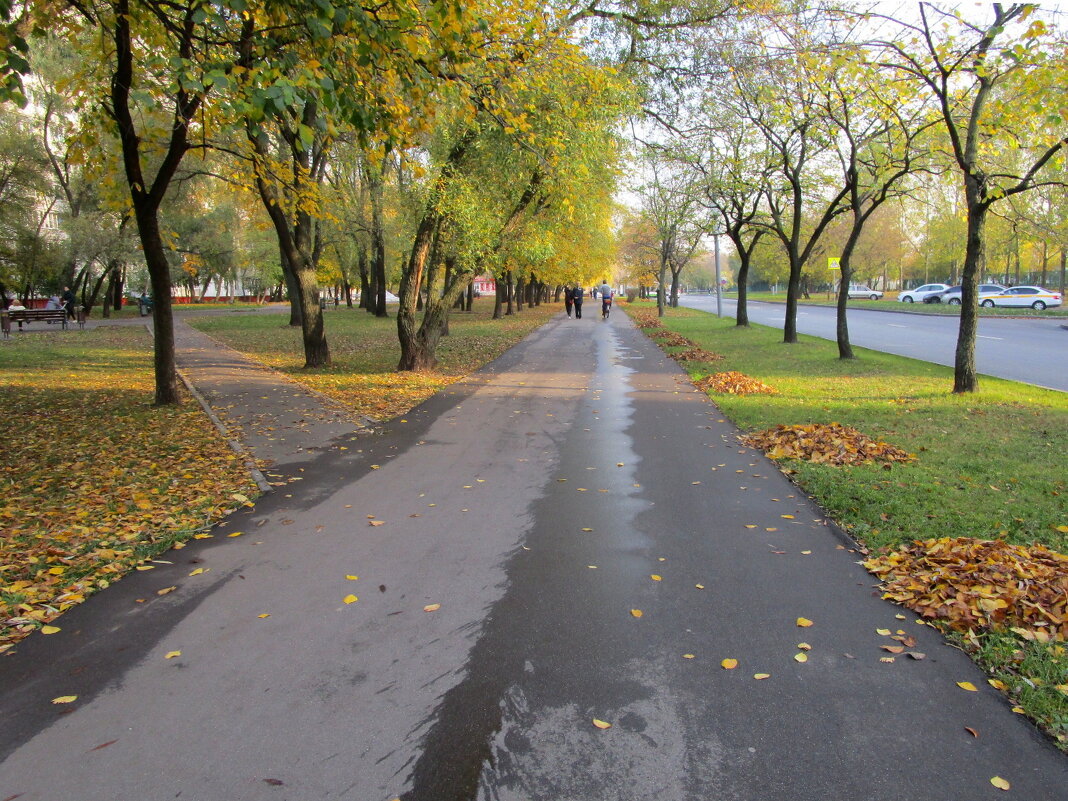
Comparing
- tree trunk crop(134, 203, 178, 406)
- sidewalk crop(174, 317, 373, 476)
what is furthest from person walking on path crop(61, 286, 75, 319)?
tree trunk crop(134, 203, 178, 406)

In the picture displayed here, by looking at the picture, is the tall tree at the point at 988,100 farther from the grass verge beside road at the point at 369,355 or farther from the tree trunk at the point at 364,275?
the tree trunk at the point at 364,275

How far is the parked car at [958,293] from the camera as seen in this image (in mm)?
40156

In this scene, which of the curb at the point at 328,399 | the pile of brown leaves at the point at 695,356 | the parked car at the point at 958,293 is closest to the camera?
the curb at the point at 328,399

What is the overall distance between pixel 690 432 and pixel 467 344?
13.9 m

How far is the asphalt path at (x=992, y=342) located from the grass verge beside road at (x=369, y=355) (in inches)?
427

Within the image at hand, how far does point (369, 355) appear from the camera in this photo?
1822 cm

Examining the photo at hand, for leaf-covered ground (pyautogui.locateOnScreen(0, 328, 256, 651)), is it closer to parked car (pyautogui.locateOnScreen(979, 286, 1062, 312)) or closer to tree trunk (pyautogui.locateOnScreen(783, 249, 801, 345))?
tree trunk (pyautogui.locateOnScreen(783, 249, 801, 345))

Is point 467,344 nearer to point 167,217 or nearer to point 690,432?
point 690,432

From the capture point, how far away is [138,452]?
8.03 m

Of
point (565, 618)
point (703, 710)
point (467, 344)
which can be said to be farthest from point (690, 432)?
point (467, 344)

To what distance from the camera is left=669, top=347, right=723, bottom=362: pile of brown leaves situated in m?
16.9

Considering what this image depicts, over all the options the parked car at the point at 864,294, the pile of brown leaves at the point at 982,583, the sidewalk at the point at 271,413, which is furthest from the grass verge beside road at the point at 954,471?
the parked car at the point at 864,294

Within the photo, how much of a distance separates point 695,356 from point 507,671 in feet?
48.5

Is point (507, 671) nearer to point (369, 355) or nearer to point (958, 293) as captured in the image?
point (369, 355)
